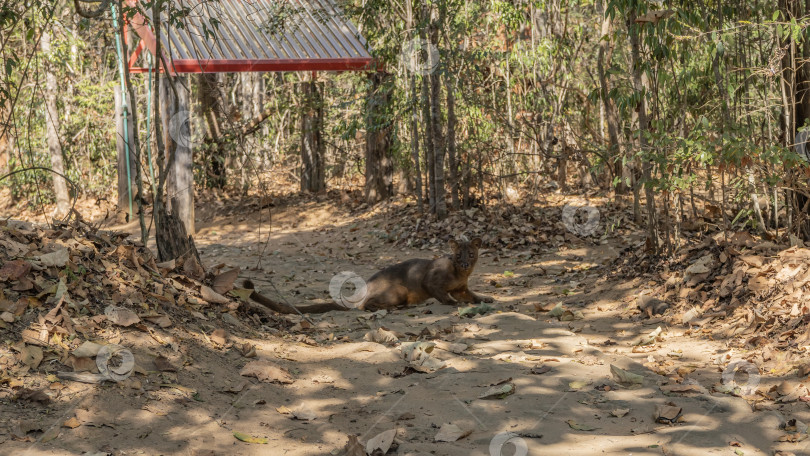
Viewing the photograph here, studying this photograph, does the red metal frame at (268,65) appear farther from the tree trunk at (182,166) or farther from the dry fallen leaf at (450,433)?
the dry fallen leaf at (450,433)

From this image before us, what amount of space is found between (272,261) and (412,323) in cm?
500

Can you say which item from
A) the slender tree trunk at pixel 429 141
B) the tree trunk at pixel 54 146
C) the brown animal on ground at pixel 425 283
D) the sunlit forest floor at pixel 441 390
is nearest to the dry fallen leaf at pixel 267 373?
the sunlit forest floor at pixel 441 390

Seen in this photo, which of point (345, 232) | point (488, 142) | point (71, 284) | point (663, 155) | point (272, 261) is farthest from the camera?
point (345, 232)

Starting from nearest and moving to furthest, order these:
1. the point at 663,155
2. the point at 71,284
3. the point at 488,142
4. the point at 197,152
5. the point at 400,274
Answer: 1. the point at 71,284
2. the point at 663,155
3. the point at 400,274
4. the point at 488,142
5. the point at 197,152

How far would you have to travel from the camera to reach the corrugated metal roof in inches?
→ 495

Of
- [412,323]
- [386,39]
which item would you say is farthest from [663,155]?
[386,39]

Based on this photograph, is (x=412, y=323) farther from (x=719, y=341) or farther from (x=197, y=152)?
(x=197, y=152)

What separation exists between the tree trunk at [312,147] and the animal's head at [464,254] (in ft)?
31.5

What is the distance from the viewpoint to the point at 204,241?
15.1m

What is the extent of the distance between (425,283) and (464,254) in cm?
56

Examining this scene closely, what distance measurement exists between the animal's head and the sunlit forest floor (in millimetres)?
552

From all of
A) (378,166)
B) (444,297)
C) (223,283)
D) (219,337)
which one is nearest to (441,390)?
(219,337)

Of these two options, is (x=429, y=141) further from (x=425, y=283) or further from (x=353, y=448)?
(x=353, y=448)

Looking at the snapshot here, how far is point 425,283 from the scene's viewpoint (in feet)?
29.4
